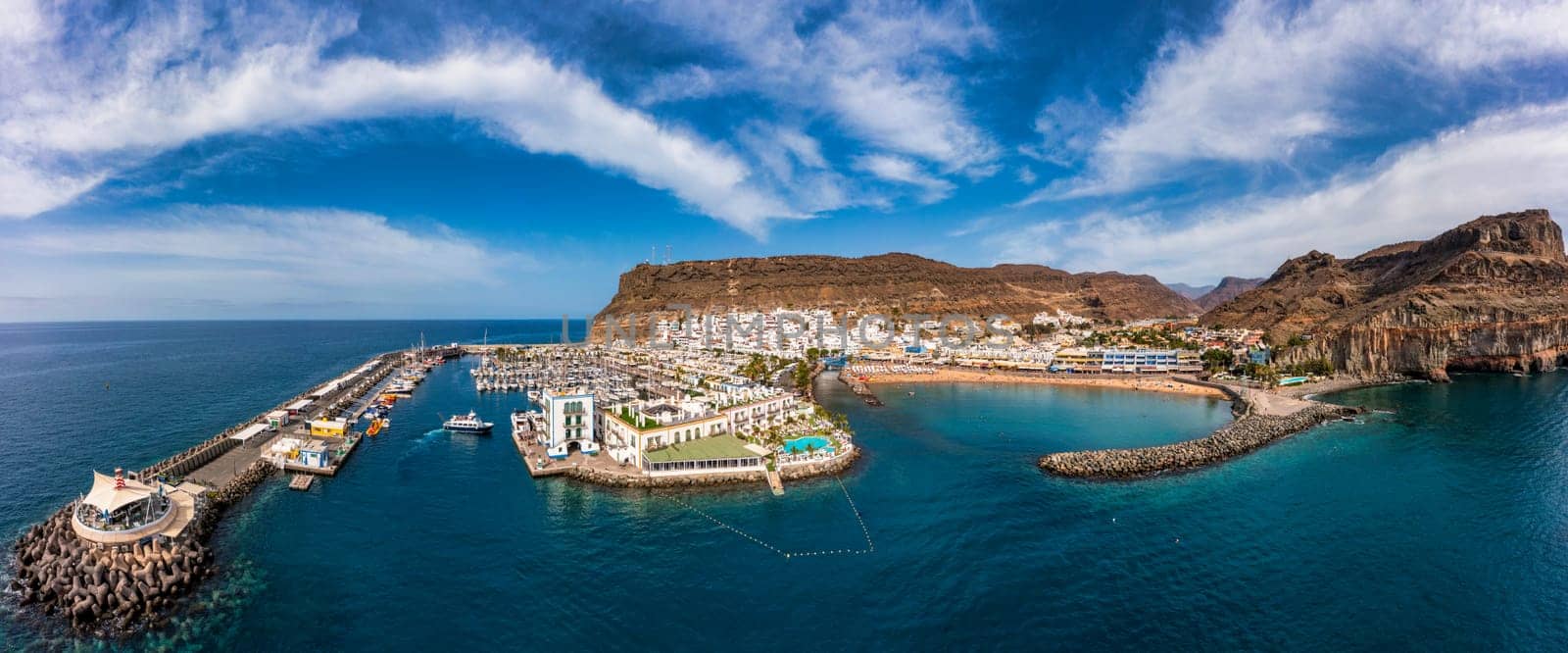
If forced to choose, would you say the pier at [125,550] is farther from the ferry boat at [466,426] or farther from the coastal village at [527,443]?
the ferry boat at [466,426]

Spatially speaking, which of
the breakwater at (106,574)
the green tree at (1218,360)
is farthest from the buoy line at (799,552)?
the green tree at (1218,360)

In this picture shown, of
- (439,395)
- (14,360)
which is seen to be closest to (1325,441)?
(439,395)

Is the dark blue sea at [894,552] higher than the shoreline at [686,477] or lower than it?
lower

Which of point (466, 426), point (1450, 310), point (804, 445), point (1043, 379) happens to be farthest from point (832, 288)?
point (804, 445)

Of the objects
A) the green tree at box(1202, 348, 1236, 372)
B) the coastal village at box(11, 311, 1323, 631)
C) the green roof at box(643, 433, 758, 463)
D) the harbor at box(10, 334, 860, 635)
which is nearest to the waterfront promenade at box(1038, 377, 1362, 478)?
the coastal village at box(11, 311, 1323, 631)

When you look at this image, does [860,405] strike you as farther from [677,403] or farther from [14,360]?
[14,360]
